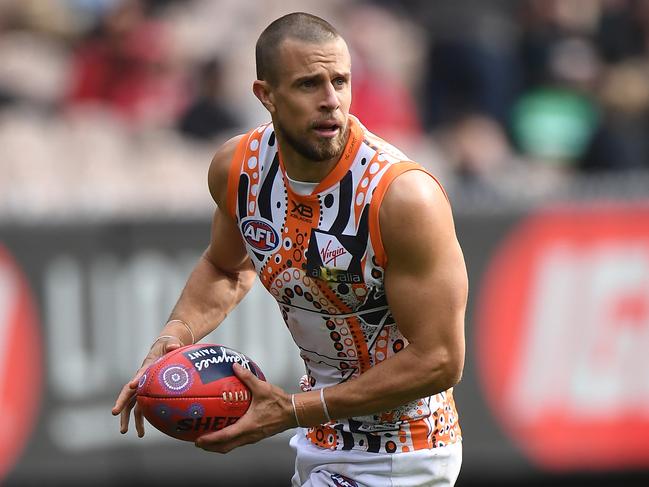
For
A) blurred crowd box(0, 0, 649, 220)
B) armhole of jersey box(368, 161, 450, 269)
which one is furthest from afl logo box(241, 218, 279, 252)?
blurred crowd box(0, 0, 649, 220)

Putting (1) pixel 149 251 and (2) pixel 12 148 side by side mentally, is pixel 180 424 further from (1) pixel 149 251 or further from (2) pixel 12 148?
(2) pixel 12 148

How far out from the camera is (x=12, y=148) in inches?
435

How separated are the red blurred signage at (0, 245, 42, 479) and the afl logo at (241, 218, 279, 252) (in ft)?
13.7

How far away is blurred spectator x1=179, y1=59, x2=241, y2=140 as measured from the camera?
1162cm

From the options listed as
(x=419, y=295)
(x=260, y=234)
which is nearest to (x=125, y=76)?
(x=260, y=234)

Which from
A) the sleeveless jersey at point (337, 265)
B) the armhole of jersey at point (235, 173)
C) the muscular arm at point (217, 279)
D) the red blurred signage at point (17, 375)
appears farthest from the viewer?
the red blurred signage at point (17, 375)

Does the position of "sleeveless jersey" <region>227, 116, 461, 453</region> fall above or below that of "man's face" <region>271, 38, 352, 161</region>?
below

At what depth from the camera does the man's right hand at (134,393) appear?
566cm

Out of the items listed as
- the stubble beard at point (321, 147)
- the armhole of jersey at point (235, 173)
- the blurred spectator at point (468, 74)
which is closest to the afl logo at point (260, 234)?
the armhole of jersey at point (235, 173)

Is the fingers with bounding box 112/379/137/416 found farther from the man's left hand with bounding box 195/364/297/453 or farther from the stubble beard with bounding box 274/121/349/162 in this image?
the stubble beard with bounding box 274/121/349/162

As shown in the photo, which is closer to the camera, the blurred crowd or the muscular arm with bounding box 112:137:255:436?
the muscular arm with bounding box 112:137:255:436

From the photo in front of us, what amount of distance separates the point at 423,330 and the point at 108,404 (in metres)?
4.74

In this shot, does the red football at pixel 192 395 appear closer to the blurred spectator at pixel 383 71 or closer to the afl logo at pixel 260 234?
the afl logo at pixel 260 234

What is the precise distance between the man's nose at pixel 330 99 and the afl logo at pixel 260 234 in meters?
0.63
